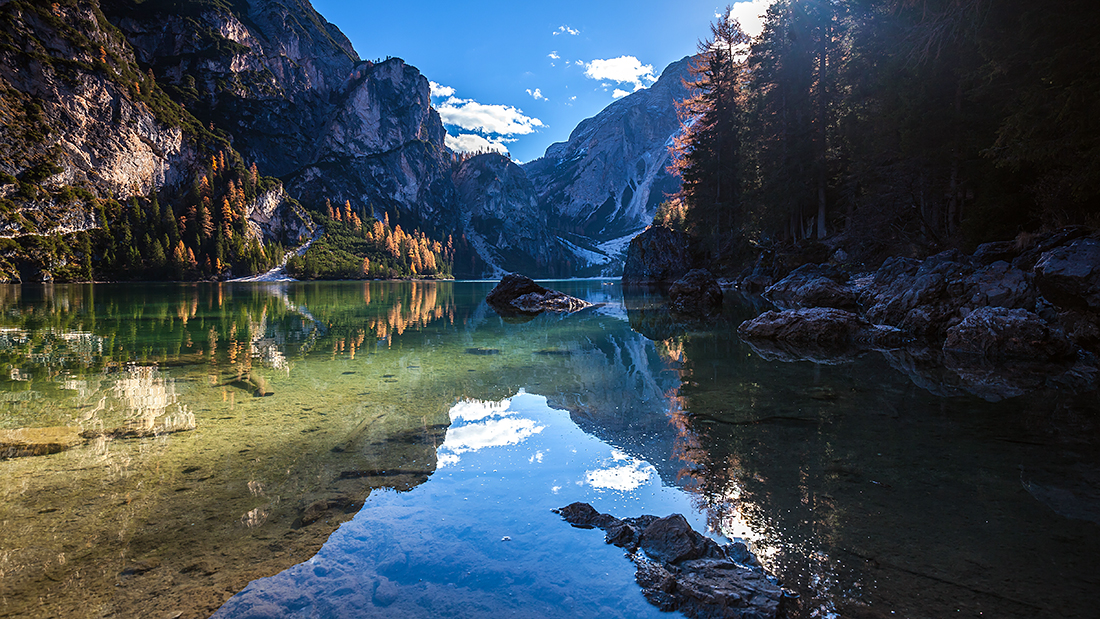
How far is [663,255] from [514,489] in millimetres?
60951

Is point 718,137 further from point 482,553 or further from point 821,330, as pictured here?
point 482,553

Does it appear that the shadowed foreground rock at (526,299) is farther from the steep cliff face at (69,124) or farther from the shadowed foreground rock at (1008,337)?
the steep cliff face at (69,124)

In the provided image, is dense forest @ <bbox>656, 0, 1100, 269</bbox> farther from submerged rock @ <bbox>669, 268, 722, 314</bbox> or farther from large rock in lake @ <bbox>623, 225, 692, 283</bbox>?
submerged rock @ <bbox>669, 268, 722, 314</bbox>

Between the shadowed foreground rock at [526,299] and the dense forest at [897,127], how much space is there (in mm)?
18610

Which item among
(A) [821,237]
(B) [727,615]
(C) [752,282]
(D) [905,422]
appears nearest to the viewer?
(B) [727,615]

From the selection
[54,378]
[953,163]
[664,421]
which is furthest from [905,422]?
[953,163]

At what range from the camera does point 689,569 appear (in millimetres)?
3684

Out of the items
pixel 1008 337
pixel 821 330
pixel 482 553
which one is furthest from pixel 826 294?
pixel 482 553

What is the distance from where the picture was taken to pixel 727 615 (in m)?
3.17

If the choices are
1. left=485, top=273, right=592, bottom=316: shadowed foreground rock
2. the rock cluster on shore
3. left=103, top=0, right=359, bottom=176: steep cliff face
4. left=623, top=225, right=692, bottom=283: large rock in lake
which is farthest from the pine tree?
left=103, top=0, right=359, bottom=176: steep cliff face

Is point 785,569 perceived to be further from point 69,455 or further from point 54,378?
point 54,378

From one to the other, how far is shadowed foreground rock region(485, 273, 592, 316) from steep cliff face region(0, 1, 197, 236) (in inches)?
4380

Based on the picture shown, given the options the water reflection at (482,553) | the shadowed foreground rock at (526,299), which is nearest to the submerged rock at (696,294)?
the shadowed foreground rock at (526,299)

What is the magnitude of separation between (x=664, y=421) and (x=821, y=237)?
3433 cm
